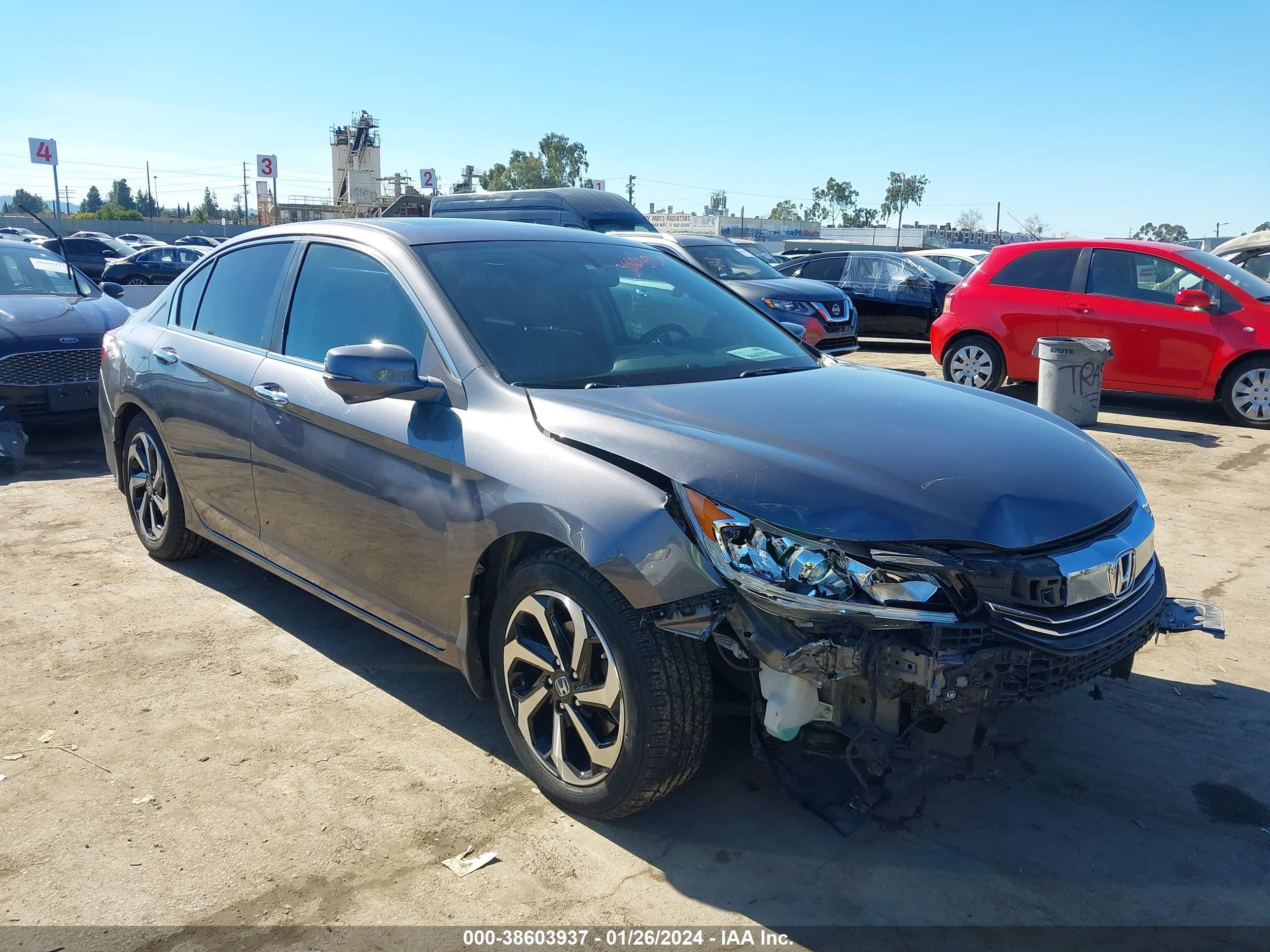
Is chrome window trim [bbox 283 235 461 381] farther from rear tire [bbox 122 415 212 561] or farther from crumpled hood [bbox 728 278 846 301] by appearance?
crumpled hood [bbox 728 278 846 301]

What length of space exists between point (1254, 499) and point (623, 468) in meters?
5.92

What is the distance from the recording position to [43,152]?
3769 centimetres

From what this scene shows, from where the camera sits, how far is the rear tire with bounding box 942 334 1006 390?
10938 millimetres

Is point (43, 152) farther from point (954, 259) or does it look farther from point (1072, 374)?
point (1072, 374)

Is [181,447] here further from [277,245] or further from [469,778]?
[469,778]

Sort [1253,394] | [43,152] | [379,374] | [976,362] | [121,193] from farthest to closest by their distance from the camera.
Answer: [121,193]
[43,152]
[976,362]
[1253,394]
[379,374]

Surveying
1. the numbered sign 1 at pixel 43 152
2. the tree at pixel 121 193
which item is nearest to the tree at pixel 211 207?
the tree at pixel 121 193

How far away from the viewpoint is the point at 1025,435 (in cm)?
326

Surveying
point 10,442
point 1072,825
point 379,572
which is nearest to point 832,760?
point 1072,825

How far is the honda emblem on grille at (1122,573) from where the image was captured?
9.43 feet

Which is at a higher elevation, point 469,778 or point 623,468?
point 623,468

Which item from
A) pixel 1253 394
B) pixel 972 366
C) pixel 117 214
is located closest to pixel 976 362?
pixel 972 366

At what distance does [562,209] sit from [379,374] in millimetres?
13772

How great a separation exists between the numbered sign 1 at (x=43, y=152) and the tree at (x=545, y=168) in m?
90.2
